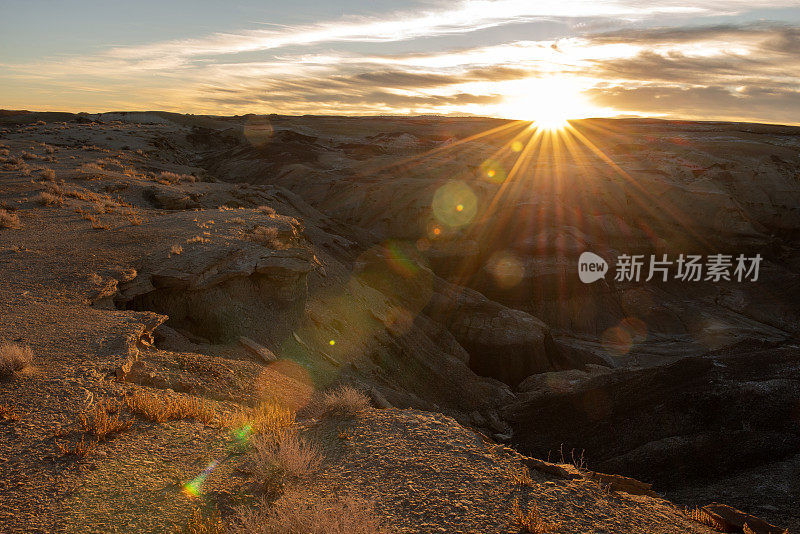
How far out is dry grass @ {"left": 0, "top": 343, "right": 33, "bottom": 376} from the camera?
6359mm

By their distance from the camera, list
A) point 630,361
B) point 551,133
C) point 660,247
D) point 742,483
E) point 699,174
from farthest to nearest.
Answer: point 551,133 → point 699,174 → point 660,247 → point 630,361 → point 742,483

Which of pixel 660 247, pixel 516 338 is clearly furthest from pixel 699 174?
pixel 516 338

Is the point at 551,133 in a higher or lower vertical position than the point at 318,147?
higher

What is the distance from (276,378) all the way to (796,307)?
129ft

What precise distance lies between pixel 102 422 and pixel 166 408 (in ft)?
2.64

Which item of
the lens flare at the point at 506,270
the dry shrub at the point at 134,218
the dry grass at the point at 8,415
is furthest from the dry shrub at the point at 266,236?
the lens flare at the point at 506,270

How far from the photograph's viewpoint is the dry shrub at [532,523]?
4840mm

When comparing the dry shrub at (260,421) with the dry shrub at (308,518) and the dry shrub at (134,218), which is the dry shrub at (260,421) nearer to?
the dry shrub at (308,518)

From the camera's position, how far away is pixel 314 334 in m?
14.5

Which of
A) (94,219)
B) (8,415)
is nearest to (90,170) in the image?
(94,219)

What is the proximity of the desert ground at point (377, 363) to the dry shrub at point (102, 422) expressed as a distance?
1.2 inches

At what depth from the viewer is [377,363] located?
1583cm

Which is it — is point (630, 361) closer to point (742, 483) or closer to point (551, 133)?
point (742, 483)

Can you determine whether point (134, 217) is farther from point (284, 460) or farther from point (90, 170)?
point (284, 460)
